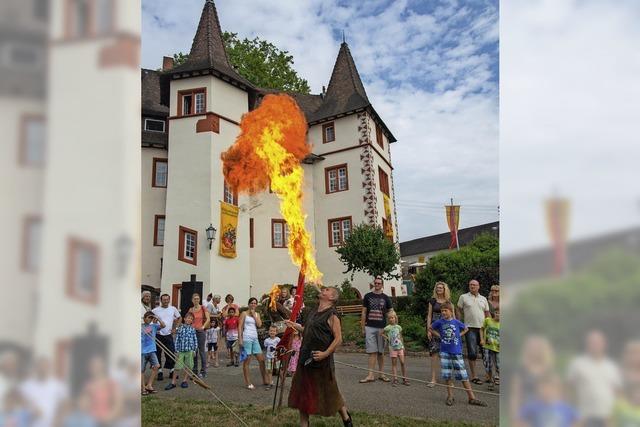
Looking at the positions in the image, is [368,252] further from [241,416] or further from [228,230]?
[241,416]

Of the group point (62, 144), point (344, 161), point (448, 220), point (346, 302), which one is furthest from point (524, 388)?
point (448, 220)

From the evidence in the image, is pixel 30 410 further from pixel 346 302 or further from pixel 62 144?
pixel 346 302

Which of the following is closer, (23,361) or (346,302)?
(23,361)

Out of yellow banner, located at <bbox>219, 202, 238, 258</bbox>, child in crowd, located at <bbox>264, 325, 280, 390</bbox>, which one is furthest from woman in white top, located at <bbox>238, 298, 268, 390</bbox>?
yellow banner, located at <bbox>219, 202, 238, 258</bbox>

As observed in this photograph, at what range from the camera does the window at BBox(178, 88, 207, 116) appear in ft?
81.9

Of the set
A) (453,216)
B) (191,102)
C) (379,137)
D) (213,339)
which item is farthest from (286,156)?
(453,216)

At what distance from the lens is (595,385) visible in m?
2.48

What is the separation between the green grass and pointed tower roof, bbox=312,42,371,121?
23.7 meters

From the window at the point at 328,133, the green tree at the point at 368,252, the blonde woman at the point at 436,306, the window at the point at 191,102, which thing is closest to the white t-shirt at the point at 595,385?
the blonde woman at the point at 436,306

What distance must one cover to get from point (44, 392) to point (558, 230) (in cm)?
251

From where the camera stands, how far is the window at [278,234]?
27.8m

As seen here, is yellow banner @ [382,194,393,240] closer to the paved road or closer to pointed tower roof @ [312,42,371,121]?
pointed tower roof @ [312,42,371,121]

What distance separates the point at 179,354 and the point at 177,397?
134 centimetres

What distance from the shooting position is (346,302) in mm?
22578
